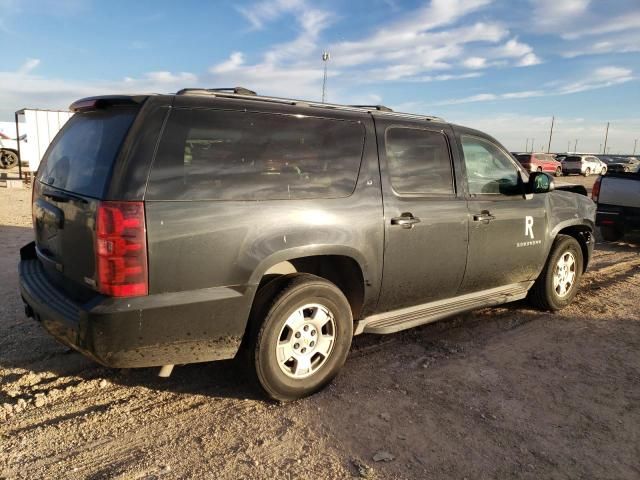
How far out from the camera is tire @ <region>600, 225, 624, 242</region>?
30.8 feet

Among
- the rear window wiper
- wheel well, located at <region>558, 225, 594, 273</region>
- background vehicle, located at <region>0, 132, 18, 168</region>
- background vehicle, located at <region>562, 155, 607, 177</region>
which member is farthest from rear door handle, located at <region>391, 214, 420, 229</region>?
background vehicle, located at <region>562, 155, 607, 177</region>

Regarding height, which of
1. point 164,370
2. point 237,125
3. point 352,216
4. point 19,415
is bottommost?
point 19,415

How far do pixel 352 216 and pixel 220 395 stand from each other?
148 cm

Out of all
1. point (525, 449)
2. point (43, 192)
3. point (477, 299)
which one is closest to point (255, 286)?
point (43, 192)

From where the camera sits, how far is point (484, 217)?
4.23m

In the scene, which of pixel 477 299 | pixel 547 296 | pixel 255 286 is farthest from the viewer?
pixel 547 296

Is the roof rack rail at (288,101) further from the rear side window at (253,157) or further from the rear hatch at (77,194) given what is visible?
the rear hatch at (77,194)

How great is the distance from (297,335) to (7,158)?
2539 centimetres

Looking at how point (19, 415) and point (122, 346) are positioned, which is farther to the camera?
point (19, 415)

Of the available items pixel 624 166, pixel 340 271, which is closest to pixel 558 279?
pixel 340 271

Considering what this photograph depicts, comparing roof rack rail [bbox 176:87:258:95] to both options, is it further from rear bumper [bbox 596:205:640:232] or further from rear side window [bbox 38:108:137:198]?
rear bumper [bbox 596:205:640:232]

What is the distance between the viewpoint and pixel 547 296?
5.11m

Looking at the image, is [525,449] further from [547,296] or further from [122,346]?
[547,296]

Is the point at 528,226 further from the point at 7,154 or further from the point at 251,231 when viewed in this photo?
the point at 7,154
